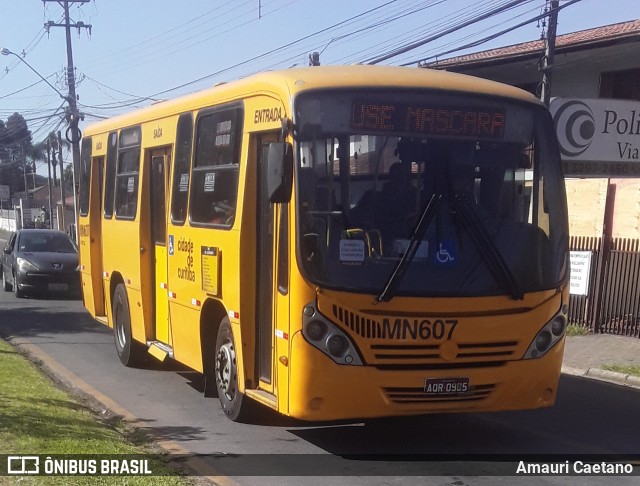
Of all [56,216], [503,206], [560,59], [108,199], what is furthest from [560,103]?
[56,216]

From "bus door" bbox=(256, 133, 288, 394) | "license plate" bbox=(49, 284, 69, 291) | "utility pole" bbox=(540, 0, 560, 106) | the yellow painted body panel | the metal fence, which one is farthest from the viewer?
"license plate" bbox=(49, 284, 69, 291)

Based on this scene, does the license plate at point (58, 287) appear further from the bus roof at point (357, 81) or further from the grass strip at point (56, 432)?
the bus roof at point (357, 81)

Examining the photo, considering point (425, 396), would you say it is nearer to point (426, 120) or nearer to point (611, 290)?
point (426, 120)

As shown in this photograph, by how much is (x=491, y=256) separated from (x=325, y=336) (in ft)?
4.98

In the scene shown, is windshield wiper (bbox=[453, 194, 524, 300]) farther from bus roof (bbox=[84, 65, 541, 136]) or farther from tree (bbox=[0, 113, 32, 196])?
tree (bbox=[0, 113, 32, 196])

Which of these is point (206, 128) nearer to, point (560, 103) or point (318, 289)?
point (318, 289)

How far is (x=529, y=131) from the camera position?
25.5 ft

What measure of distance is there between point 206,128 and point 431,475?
4.34m

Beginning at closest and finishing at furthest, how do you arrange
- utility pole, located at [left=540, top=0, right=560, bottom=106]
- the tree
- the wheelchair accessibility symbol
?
1. the wheelchair accessibility symbol
2. utility pole, located at [left=540, top=0, right=560, bottom=106]
3. the tree

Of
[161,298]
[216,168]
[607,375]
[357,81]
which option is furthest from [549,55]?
[357,81]

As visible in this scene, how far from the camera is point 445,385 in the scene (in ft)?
23.5

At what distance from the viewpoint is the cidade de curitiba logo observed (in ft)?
52.3

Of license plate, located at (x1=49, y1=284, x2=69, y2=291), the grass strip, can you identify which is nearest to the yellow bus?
the grass strip

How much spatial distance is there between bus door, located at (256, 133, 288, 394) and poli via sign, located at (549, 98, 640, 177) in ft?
30.0
